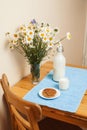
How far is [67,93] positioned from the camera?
4.03 feet

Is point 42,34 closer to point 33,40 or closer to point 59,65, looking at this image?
point 33,40

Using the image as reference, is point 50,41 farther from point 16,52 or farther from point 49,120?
point 49,120

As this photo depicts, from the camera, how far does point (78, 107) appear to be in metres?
1.09

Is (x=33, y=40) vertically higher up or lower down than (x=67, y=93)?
higher up

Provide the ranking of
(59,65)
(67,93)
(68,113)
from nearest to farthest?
(68,113)
(67,93)
(59,65)

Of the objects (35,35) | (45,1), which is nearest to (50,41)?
(35,35)

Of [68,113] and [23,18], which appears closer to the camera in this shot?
[68,113]

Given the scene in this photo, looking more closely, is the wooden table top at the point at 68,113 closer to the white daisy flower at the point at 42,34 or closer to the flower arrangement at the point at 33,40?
the flower arrangement at the point at 33,40

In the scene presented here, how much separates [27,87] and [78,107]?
41 centimetres

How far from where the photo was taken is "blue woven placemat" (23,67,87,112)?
3.63ft

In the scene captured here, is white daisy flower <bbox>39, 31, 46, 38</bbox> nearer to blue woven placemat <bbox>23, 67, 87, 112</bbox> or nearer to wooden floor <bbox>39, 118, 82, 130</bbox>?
blue woven placemat <bbox>23, 67, 87, 112</bbox>

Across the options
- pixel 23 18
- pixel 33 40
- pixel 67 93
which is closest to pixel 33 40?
pixel 33 40

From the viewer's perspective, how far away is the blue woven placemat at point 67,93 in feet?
3.63

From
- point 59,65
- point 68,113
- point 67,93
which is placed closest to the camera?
point 68,113
